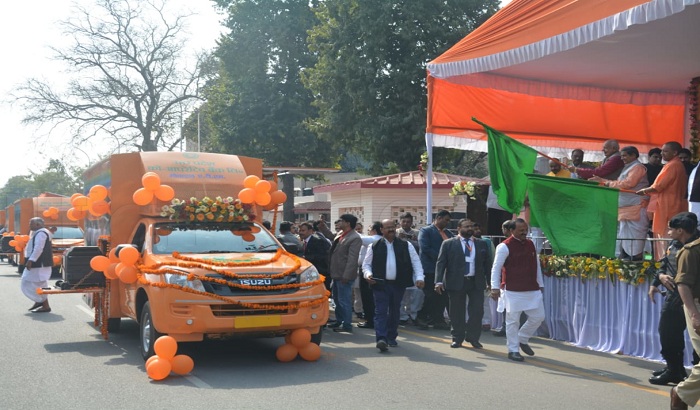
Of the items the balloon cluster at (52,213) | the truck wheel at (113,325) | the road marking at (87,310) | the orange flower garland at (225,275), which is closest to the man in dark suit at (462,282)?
the orange flower garland at (225,275)

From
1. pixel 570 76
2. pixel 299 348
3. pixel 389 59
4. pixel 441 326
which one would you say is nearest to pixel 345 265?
pixel 441 326

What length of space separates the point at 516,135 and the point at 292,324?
804 centimetres

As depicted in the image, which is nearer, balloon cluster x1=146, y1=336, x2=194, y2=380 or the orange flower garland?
balloon cluster x1=146, y1=336, x2=194, y2=380

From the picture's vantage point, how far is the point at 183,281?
8.81m

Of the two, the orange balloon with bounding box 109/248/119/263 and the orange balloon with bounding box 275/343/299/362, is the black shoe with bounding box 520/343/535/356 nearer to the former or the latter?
the orange balloon with bounding box 275/343/299/362

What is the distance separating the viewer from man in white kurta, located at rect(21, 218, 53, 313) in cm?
1471

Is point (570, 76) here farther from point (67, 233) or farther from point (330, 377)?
point (67, 233)

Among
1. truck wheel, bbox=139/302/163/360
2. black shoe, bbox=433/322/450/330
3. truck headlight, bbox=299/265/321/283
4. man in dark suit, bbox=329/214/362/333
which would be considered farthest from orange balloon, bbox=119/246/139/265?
black shoe, bbox=433/322/450/330

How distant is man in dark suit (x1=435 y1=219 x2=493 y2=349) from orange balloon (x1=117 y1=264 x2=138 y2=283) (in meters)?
4.08

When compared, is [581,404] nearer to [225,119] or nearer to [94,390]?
[94,390]

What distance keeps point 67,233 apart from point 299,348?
18845mm

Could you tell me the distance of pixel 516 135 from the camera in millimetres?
15445

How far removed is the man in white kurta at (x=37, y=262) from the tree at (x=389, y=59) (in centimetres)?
1513

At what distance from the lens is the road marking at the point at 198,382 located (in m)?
8.01
